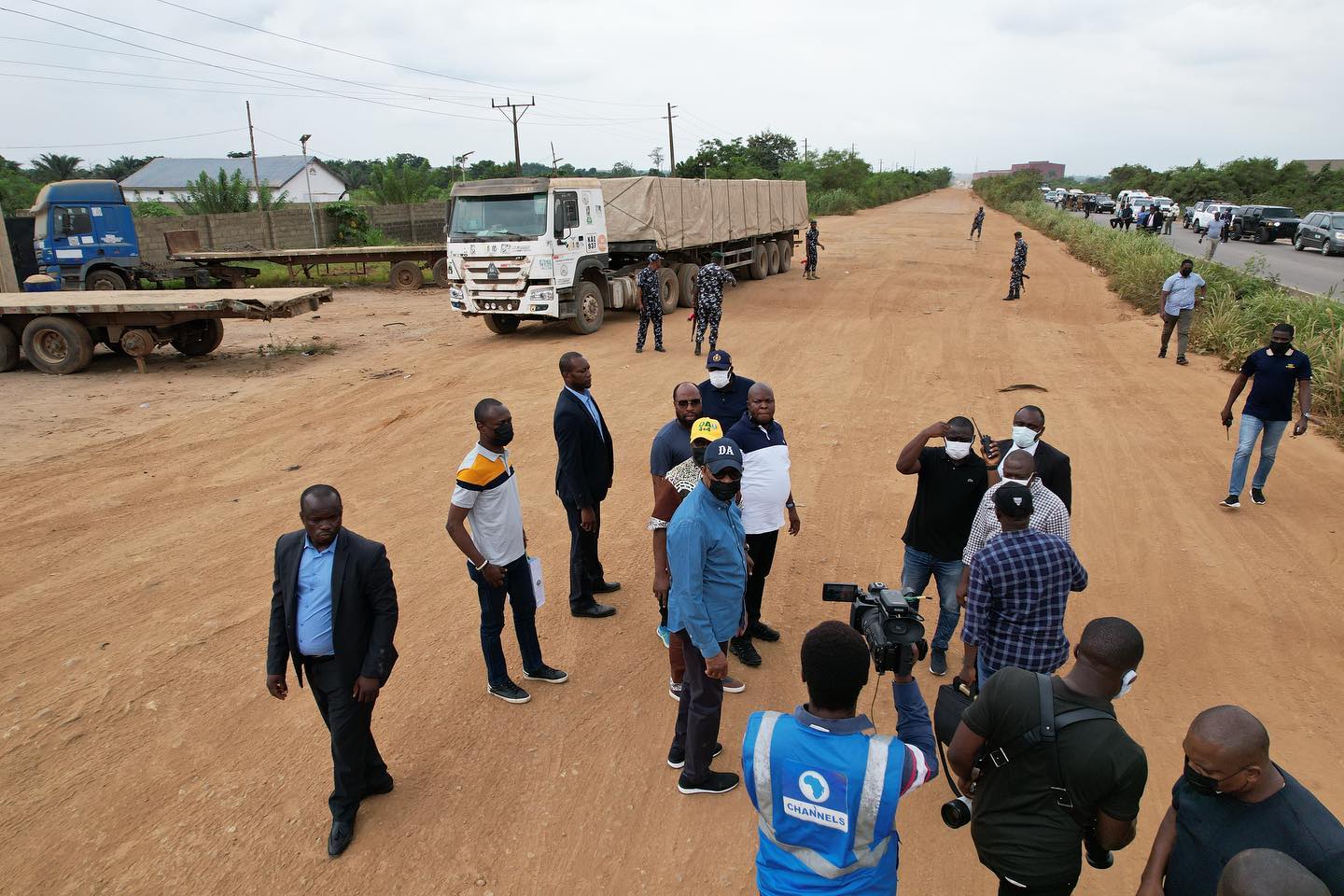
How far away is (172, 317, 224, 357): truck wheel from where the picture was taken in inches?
533

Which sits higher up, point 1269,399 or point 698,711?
point 1269,399

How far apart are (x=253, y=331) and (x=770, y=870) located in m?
17.7

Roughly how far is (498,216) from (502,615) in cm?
1081

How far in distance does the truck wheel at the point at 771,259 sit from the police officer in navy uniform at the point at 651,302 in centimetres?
1003

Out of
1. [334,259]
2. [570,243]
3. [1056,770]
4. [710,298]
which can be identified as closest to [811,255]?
[570,243]

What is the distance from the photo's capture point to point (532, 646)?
176 inches

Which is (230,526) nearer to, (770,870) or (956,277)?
(770,870)

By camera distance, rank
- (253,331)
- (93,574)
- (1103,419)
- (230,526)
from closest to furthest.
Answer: (93,574) < (230,526) < (1103,419) < (253,331)

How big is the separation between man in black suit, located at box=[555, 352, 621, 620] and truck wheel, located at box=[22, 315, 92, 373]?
11575mm

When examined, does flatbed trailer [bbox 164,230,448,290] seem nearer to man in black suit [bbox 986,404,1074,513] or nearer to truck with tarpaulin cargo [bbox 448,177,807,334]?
truck with tarpaulin cargo [bbox 448,177,807,334]

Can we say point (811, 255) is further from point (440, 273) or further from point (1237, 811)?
point (1237, 811)

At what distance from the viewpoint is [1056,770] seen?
2154mm

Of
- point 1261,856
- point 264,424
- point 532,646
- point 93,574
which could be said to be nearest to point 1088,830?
point 1261,856

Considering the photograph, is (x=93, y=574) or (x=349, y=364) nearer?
(x=93, y=574)
